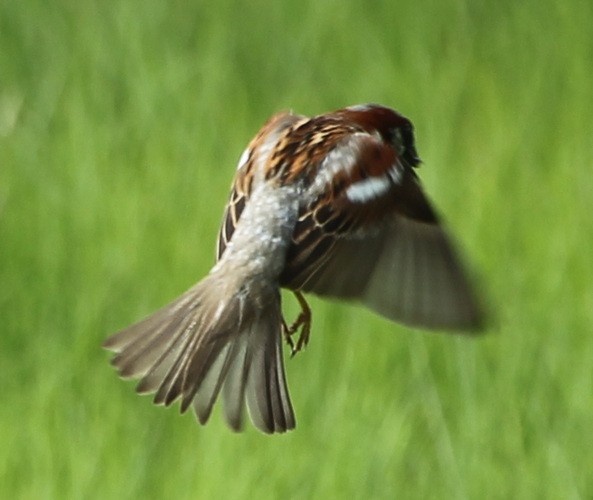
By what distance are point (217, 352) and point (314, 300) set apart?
2108 mm

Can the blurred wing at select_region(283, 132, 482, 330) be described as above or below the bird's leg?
above

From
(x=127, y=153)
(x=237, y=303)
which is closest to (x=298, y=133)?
(x=237, y=303)

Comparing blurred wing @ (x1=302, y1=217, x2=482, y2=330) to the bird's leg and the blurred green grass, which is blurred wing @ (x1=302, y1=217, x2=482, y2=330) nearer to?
the bird's leg

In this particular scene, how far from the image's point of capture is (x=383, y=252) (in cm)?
327

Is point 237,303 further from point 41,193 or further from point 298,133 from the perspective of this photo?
point 41,193

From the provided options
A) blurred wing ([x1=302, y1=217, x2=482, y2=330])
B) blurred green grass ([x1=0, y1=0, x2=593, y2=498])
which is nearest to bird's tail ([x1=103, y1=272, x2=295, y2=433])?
blurred wing ([x1=302, y1=217, x2=482, y2=330])

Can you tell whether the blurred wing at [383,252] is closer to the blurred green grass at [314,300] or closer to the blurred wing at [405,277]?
the blurred wing at [405,277]

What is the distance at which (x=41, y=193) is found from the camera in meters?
5.77

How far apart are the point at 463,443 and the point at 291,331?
1.73 m

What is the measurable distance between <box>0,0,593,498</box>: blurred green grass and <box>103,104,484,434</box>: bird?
1331 millimetres

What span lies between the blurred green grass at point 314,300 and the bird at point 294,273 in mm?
1331

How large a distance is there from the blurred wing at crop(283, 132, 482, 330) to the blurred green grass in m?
1.37

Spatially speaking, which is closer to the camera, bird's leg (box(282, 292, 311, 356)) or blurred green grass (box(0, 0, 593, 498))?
bird's leg (box(282, 292, 311, 356))

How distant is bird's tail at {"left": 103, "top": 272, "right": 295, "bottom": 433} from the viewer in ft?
9.95
